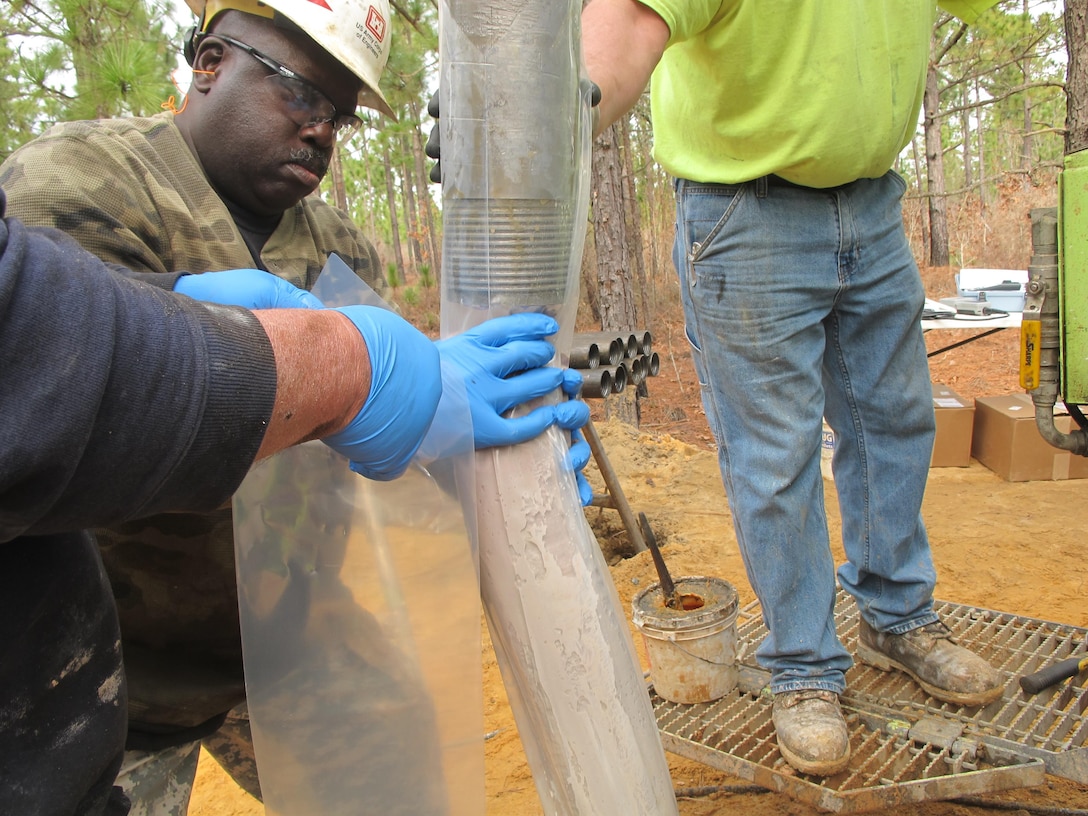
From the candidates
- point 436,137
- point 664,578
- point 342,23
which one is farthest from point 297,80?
point 664,578

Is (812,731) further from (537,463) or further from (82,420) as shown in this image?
(82,420)

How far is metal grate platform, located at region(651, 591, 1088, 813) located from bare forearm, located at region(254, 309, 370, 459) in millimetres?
1468

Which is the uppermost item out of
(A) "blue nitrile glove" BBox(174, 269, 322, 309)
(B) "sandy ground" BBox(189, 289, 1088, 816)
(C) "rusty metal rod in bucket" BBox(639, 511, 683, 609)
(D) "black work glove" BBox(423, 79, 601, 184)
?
(D) "black work glove" BBox(423, 79, 601, 184)

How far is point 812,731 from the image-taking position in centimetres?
197

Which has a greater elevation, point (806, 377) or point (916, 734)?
point (806, 377)

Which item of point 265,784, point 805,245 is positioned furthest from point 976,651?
point 265,784

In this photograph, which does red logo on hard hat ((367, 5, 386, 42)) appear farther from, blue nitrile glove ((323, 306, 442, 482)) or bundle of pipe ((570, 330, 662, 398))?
blue nitrile glove ((323, 306, 442, 482))

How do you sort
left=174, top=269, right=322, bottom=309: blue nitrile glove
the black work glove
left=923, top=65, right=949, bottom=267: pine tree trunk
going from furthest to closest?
left=923, top=65, right=949, bottom=267: pine tree trunk < left=174, top=269, right=322, bottom=309: blue nitrile glove < the black work glove

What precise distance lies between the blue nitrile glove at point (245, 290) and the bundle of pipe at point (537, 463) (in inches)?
14.2

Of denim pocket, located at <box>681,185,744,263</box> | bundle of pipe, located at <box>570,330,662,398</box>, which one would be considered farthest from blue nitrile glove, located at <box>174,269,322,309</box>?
denim pocket, located at <box>681,185,744,263</box>

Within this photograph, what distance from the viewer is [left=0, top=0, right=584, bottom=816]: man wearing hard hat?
167cm

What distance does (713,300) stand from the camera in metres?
2.09

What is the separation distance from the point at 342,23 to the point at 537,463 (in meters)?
1.30

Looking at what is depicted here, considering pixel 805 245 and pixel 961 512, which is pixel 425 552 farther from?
pixel 961 512
